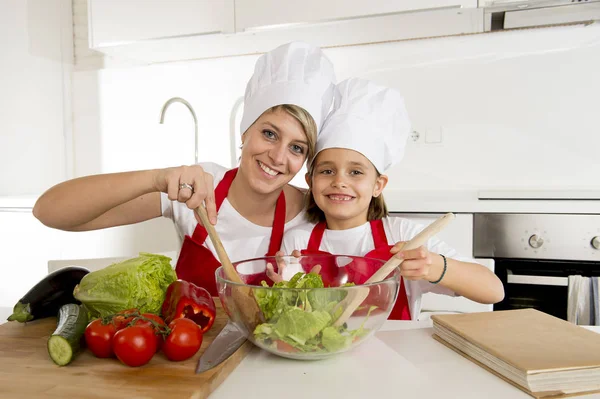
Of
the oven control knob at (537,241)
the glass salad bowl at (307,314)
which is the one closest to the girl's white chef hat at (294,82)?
the glass salad bowl at (307,314)

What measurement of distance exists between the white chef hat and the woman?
4cm

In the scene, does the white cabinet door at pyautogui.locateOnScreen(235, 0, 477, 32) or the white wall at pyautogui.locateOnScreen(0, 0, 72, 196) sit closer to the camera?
the white cabinet door at pyautogui.locateOnScreen(235, 0, 477, 32)

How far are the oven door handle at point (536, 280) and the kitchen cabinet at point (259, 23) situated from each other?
3.37 feet

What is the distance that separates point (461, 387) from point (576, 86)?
2.04 meters

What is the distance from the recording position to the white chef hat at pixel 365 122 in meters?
1.21

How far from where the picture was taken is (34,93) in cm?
276

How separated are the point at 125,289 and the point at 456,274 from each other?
2.14 ft

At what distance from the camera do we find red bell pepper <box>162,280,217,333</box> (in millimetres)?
801

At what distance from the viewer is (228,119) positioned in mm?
2646

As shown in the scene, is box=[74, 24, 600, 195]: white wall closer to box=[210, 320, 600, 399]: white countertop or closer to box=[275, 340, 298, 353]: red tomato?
box=[210, 320, 600, 399]: white countertop

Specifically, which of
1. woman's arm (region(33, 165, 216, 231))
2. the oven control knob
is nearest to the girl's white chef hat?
woman's arm (region(33, 165, 216, 231))

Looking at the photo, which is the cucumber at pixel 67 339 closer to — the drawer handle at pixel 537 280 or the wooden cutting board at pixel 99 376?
the wooden cutting board at pixel 99 376

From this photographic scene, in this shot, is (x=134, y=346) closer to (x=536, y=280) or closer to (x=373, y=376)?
(x=373, y=376)

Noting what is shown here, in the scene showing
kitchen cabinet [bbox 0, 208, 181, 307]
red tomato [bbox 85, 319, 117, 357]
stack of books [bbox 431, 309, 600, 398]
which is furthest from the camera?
kitchen cabinet [bbox 0, 208, 181, 307]
